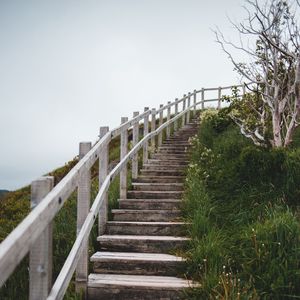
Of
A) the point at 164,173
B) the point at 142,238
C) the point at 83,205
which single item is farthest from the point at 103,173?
the point at 164,173

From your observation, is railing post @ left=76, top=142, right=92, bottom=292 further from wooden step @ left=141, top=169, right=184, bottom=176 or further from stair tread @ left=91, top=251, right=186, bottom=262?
wooden step @ left=141, top=169, right=184, bottom=176

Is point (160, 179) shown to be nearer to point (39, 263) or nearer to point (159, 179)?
point (159, 179)

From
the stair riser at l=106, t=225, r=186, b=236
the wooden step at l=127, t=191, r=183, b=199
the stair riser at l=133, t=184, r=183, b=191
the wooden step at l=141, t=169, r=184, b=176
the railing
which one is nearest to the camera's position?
the railing

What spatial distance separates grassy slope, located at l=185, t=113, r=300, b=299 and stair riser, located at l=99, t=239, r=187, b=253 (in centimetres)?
40

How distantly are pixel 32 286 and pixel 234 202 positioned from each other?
15.3 ft

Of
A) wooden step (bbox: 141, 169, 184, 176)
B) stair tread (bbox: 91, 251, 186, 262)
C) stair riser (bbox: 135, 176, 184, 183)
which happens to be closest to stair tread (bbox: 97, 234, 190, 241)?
stair tread (bbox: 91, 251, 186, 262)

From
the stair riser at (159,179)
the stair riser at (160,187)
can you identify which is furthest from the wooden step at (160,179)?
the stair riser at (160,187)

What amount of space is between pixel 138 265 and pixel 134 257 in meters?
0.15

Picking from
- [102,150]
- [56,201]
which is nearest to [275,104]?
[102,150]

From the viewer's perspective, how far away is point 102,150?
5.98 m

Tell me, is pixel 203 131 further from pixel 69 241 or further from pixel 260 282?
pixel 260 282

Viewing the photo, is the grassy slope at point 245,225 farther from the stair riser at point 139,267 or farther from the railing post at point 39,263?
the railing post at point 39,263

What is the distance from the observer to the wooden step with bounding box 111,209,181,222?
23.5ft

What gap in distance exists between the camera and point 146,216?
7199 mm
